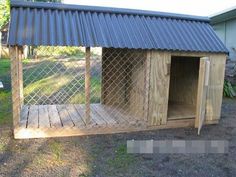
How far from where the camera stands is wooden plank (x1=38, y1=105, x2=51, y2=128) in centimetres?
527

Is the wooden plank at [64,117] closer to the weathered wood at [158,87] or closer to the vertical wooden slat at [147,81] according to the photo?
the vertical wooden slat at [147,81]

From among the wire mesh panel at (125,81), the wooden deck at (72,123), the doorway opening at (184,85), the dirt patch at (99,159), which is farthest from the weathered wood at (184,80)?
the dirt patch at (99,159)

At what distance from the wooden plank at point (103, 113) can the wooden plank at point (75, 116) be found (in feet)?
1.56

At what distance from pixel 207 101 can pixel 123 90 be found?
191 cm

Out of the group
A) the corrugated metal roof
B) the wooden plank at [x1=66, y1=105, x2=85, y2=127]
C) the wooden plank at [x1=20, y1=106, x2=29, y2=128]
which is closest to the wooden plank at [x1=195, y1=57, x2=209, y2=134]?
the corrugated metal roof

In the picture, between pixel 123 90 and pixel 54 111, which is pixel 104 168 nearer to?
pixel 54 111

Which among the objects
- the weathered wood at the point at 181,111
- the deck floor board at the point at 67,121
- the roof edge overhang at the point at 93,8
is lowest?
the deck floor board at the point at 67,121

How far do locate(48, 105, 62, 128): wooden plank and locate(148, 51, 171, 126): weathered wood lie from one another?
1.69 m

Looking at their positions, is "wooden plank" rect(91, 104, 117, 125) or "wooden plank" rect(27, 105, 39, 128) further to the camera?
"wooden plank" rect(91, 104, 117, 125)

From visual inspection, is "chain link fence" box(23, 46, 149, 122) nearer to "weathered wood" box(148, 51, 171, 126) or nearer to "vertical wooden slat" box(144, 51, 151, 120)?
"vertical wooden slat" box(144, 51, 151, 120)

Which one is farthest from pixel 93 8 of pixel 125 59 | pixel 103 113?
pixel 103 113

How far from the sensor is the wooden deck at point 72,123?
16.8 ft

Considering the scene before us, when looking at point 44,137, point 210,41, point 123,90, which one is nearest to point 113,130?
point 44,137

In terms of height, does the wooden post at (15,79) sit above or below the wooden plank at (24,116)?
above
